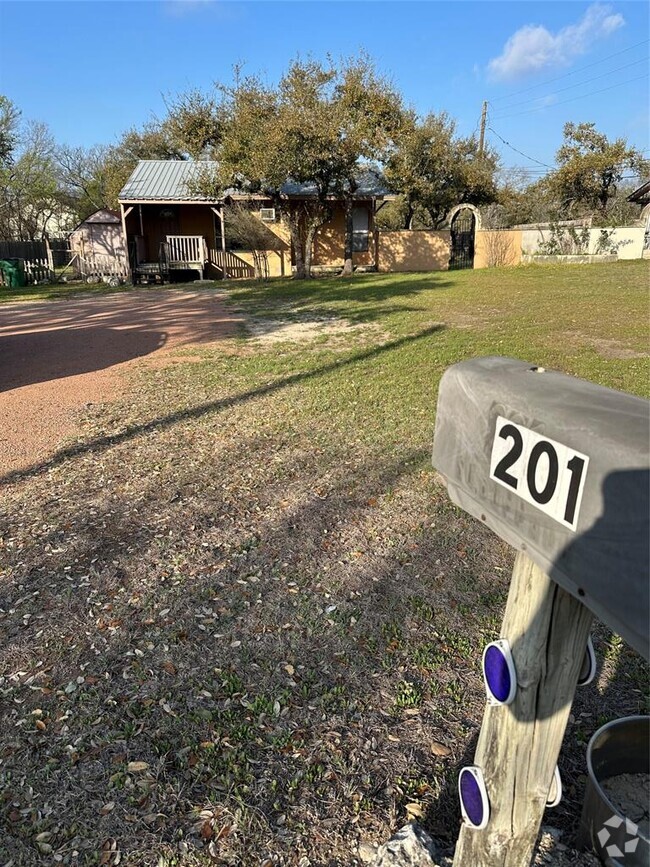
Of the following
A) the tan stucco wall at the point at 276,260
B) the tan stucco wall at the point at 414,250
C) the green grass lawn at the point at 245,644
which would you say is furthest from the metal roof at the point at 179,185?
the green grass lawn at the point at 245,644

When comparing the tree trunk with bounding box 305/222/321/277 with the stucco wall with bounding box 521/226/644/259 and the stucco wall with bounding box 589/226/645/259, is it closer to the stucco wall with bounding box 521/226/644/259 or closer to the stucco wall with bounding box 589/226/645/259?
the stucco wall with bounding box 521/226/644/259

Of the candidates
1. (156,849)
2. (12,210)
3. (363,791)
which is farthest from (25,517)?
(12,210)

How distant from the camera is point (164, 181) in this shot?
23234mm

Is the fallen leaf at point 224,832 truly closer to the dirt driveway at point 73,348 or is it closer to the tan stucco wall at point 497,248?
the dirt driveway at point 73,348

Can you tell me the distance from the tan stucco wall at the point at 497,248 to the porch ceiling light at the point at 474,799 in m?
25.3

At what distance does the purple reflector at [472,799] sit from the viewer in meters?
1.46

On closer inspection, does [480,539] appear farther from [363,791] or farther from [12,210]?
[12,210]

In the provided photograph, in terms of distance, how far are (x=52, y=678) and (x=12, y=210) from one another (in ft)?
112

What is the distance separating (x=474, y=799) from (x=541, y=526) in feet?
2.70

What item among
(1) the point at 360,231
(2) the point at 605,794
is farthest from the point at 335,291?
(2) the point at 605,794

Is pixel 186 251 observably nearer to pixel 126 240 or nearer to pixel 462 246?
pixel 126 240

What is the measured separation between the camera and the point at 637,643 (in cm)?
91

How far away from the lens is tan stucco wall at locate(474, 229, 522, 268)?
24562 mm

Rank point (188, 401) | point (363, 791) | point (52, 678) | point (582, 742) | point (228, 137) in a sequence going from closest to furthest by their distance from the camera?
point (363, 791) < point (582, 742) < point (52, 678) < point (188, 401) < point (228, 137)
